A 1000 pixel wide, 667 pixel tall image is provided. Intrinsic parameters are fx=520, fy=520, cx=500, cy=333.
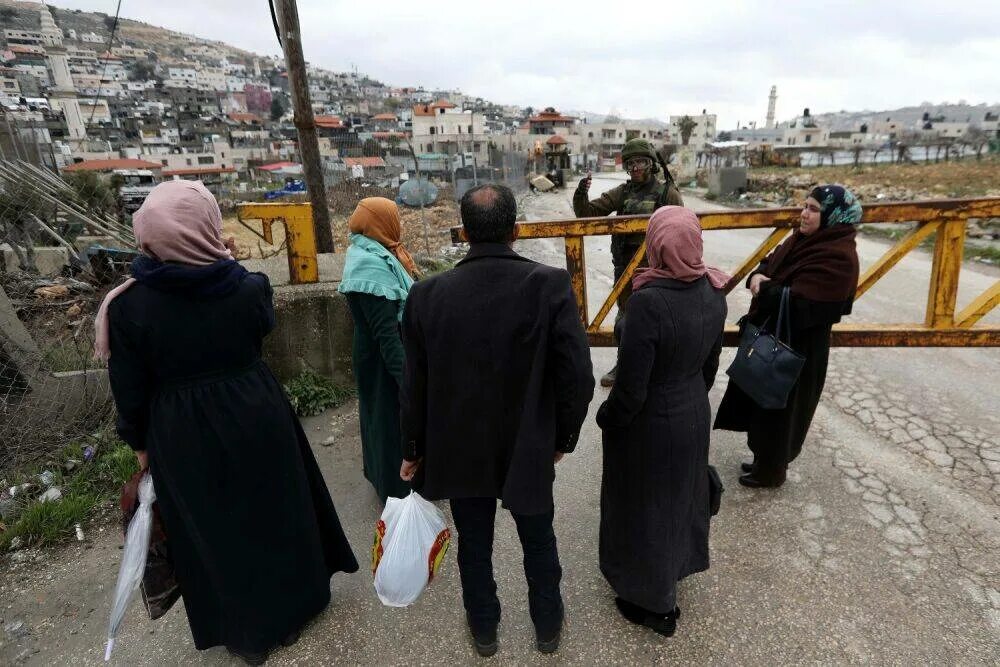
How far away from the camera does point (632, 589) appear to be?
7.00ft

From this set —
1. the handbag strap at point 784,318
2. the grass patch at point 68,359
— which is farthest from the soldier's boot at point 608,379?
the grass patch at point 68,359

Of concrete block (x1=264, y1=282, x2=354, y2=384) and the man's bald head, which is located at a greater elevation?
the man's bald head

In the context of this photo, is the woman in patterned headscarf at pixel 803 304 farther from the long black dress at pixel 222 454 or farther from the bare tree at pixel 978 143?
the bare tree at pixel 978 143

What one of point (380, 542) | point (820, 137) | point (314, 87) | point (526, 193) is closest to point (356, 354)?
point (380, 542)

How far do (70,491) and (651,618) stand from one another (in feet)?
10.8

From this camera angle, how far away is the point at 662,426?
6.33 feet

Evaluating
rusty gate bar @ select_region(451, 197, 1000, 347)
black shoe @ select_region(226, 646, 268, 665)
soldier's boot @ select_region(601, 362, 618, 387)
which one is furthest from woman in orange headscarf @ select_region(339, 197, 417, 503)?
soldier's boot @ select_region(601, 362, 618, 387)

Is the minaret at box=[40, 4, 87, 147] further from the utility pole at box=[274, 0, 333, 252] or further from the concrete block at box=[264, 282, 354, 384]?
the concrete block at box=[264, 282, 354, 384]

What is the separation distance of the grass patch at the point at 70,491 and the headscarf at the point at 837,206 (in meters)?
4.08

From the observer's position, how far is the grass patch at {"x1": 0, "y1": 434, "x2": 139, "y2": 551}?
2775mm

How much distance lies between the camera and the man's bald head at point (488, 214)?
1.60m

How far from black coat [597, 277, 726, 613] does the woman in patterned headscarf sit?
30.3 inches

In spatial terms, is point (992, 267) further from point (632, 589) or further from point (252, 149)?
point (252, 149)

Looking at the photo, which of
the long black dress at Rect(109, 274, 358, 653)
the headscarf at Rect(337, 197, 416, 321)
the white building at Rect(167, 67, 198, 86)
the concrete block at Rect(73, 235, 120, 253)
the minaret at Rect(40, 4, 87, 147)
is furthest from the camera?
the white building at Rect(167, 67, 198, 86)
